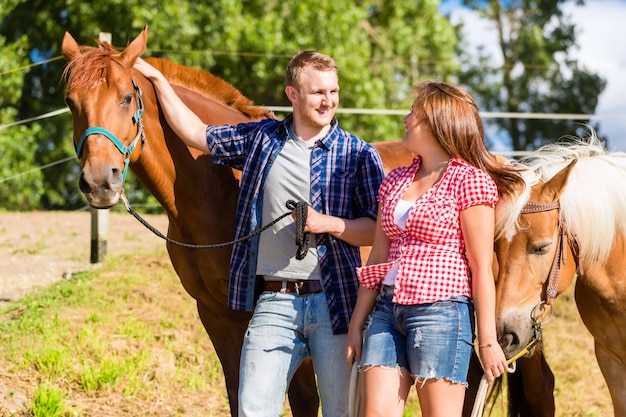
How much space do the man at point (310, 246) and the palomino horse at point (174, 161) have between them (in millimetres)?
461

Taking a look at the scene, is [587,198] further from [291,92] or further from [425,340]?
[291,92]

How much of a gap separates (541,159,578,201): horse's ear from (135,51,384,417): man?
0.71 meters

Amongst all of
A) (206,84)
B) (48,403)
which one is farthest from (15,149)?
(206,84)

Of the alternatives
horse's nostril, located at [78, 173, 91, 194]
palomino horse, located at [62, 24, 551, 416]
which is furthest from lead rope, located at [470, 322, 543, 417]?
horse's nostril, located at [78, 173, 91, 194]

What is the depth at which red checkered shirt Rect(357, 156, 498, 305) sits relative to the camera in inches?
96.7

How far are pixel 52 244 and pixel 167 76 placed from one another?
552 centimetres

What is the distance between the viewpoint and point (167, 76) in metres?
3.61

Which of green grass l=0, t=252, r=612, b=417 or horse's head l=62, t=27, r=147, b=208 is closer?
horse's head l=62, t=27, r=147, b=208

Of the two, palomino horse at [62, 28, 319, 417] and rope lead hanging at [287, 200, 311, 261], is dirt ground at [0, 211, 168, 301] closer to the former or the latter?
palomino horse at [62, 28, 319, 417]

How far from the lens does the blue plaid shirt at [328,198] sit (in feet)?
9.17

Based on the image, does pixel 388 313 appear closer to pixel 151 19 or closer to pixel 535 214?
pixel 535 214

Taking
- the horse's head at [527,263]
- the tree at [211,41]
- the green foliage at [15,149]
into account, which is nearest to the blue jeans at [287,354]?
the horse's head at [527,263]

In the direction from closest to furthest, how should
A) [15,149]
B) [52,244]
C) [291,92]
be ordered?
[291,92]
[52,244]
[15,149]

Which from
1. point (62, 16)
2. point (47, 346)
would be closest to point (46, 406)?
point (47, 346)
